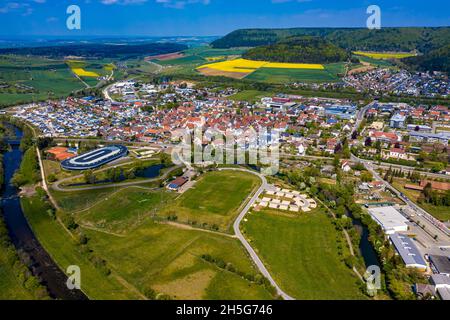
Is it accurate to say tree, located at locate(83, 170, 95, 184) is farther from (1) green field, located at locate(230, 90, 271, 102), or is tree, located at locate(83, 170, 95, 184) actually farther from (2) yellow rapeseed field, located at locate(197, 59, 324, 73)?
(2) yellow rapeseed field, located at locate(197, 59, 324, 73)

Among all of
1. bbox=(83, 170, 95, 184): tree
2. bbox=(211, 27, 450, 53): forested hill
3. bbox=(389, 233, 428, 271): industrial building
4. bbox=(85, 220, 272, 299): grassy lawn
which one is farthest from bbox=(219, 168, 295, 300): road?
bbox=(211, 27, 450, 53): forested hill

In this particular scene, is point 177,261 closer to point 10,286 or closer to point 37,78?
point 10,286

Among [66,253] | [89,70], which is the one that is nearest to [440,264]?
[66,253]

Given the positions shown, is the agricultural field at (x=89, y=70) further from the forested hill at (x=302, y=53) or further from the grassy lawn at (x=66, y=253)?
the grassy lawn at (x=66, y=253)

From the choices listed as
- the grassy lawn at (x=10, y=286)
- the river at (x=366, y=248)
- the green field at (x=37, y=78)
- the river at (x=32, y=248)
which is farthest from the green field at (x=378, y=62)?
the grassy lawn at (x=10, y=286)

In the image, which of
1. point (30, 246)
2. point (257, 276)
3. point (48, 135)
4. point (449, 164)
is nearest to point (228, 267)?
point (257, 276)

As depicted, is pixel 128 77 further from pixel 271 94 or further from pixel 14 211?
pixel 14 211
